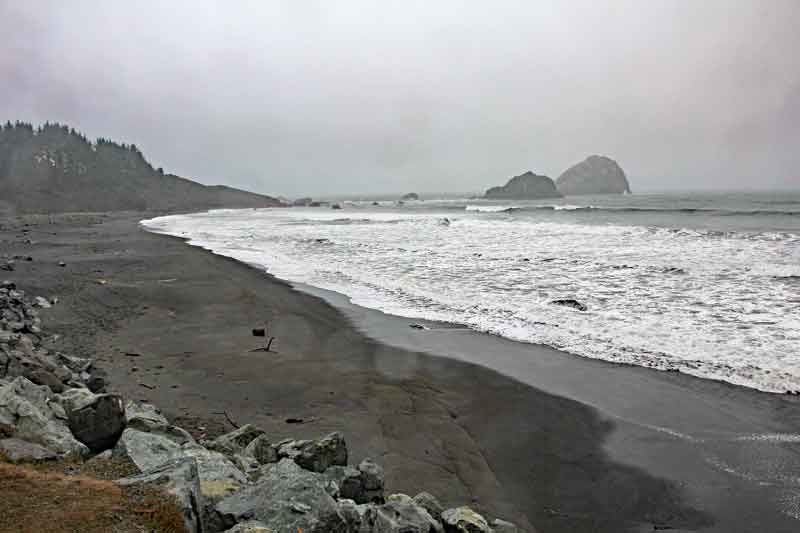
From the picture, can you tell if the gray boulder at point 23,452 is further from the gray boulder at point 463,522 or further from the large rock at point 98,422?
the gray boulder at point 463,522

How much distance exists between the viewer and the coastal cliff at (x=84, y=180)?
9862 centimetres

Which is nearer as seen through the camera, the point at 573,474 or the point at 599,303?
the point at 573,474

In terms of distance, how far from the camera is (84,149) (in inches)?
5423

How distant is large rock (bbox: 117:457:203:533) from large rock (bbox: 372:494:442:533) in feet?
4.21

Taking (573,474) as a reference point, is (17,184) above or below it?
above

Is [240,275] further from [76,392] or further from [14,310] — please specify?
[76,392]

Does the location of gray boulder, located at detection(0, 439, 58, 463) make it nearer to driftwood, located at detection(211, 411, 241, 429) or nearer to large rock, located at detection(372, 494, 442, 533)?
large rock, located at detection(372, 494, 442, 533)

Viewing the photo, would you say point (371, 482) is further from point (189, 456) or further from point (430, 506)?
point (189, 456)

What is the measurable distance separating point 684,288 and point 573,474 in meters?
12.3

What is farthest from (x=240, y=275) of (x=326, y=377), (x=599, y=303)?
(x=599, y=303)

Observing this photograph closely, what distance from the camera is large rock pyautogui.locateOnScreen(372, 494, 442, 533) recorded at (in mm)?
3676

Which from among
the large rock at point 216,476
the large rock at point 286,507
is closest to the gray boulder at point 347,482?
the large rock at point 216,476

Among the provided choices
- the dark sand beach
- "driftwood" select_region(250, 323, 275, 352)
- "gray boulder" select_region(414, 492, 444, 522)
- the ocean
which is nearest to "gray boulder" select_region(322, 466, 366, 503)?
"gray boulder" select_region(414, 492, 444, 522)

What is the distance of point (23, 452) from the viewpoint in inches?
145
